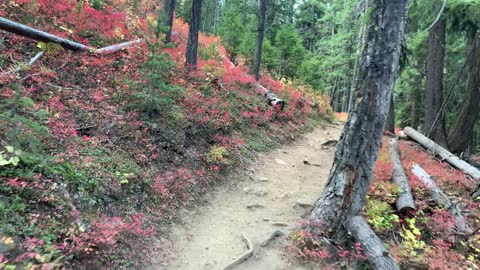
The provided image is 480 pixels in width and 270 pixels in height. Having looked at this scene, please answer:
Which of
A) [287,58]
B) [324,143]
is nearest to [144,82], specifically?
[324,143]

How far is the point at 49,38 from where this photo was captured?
323 inches

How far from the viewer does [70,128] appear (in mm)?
6320

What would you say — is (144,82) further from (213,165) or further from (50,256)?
(50,256)

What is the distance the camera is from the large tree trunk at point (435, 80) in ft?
40.0

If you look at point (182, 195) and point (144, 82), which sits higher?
point (144, 82)

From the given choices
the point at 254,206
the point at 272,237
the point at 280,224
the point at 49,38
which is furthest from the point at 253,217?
the point at 49,38

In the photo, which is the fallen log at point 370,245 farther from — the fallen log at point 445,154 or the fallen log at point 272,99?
the fallen log at point 272,99

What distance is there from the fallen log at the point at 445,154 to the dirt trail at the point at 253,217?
4.01 meters

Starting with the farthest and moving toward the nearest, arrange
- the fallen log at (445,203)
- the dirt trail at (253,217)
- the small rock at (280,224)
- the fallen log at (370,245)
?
the small rock at (280,224) < the fallen log at (445,203) < the dirt trail at (253,217) < the fallen log at (370,245)

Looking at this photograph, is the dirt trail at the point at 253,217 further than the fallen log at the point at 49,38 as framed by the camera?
No

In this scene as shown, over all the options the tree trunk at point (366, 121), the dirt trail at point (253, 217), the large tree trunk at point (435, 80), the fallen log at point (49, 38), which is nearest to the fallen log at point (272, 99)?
the dirt trail at point (253, 217)

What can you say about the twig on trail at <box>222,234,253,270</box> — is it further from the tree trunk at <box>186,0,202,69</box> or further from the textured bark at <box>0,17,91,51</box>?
the tree trunk at <box>186,0,202,69</box>

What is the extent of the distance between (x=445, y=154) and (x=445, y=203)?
458 centimetres

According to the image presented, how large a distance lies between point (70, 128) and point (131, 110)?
5.95 feet
